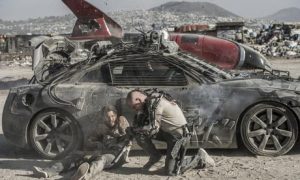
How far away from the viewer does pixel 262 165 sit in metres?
6.99

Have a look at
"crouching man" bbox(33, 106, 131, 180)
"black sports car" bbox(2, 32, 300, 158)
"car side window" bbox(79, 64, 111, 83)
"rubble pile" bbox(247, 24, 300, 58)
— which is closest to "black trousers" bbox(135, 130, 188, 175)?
"crouching man" bbox(33, 106, 131, 180)

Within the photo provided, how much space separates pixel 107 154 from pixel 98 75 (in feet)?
3.95

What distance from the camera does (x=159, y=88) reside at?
745cm

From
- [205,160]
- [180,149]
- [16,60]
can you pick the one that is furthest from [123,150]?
[16,60]

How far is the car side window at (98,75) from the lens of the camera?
7715 mm

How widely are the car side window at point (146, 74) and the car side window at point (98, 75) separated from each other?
8 centimetres

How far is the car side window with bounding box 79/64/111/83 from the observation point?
771cm

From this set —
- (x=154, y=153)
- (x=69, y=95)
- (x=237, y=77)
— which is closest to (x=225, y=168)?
(x=154, y=153)

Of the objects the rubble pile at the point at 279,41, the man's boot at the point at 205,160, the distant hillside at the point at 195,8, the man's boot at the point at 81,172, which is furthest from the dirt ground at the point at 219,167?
the distant hillside at the point at 195,8

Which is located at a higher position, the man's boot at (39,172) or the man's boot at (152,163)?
the man's boot at (152,163)

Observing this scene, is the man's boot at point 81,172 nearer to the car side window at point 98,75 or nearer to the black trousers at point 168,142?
the black trousers at point 168,142

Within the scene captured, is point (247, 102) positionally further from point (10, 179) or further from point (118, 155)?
point (10, 179)

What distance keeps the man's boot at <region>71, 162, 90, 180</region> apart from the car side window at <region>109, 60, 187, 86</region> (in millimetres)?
1420

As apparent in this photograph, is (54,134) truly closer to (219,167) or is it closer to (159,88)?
(159,88)
